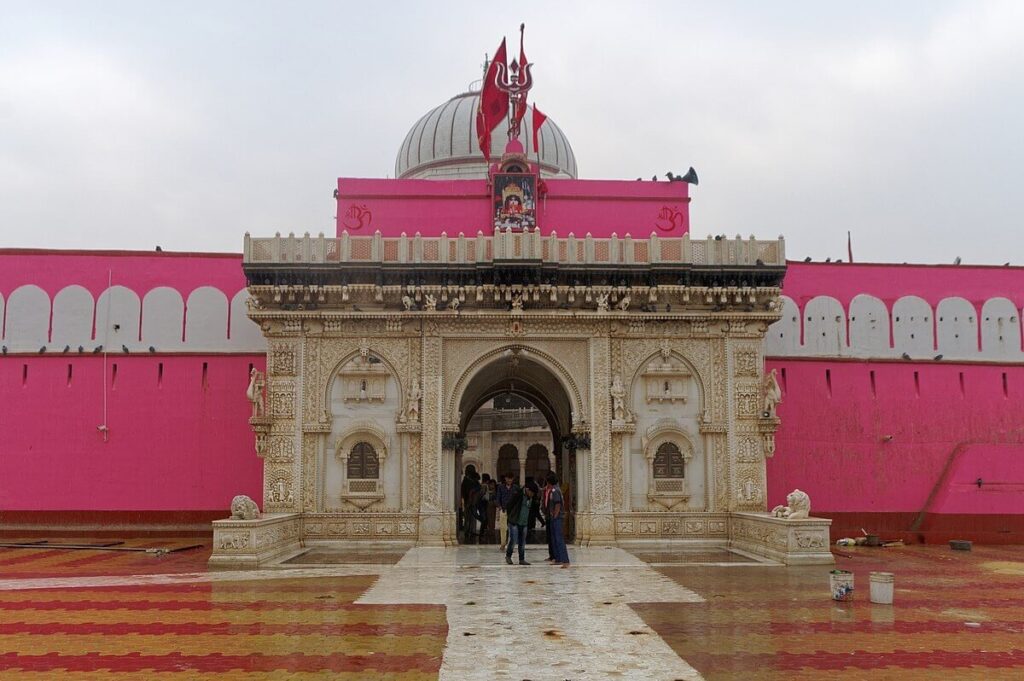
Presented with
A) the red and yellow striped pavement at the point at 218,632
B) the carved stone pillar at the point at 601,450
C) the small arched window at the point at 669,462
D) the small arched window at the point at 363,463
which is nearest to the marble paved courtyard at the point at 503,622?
the red and yellow striped pavement at the point at 218,632

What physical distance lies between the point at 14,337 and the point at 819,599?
1755 centimetres

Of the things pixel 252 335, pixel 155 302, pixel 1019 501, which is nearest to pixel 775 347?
pixel 1019 501

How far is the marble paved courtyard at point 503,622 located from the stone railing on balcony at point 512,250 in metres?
5.93

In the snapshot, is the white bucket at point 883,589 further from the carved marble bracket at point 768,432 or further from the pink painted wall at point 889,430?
the pink painted wall at point 889,430

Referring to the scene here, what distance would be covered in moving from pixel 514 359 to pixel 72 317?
33.3ft

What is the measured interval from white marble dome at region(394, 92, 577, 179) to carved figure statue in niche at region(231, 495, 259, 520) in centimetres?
1267

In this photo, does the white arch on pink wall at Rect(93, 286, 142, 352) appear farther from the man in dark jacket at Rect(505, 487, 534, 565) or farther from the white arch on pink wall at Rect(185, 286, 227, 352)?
the man in dark jacket at Rect(505, 487, 534, 565)

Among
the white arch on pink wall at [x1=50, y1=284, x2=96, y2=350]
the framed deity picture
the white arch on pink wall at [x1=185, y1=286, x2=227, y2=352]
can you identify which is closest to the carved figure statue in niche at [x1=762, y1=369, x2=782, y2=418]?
the framed deity picture

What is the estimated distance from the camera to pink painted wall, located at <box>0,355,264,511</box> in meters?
19.2

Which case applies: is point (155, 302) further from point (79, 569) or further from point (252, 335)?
point (79, 569)

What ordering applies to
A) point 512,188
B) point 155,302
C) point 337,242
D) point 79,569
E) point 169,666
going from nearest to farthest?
point 169,666, point 79,569, point 337,242, point 512,188, point 155,302

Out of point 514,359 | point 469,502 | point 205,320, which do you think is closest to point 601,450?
point 514,359

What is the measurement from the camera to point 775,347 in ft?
66.2

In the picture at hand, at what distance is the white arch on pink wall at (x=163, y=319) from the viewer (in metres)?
19.9
